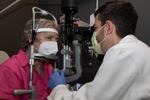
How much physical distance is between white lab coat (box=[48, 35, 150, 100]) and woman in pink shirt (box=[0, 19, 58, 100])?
0.65 m

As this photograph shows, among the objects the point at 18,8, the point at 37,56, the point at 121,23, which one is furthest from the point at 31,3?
the point at 121,23

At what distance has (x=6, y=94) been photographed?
210 cm

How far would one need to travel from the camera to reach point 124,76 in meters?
1.57

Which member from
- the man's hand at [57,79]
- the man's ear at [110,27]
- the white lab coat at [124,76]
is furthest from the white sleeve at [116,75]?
the man's hand at [57,79]

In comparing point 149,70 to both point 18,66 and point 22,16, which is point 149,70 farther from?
point 22,16

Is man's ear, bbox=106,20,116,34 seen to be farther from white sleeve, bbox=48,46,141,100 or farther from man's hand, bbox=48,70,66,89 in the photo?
man's hand, bbox=48,70,66,89

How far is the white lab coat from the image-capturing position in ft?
5.17

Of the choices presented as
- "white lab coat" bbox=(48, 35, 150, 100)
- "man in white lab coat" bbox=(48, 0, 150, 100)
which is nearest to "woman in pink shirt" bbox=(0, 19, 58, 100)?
"man in white lab coat" bbox=(48, 0, 150, 100)

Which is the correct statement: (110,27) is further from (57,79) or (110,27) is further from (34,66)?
(34,66)

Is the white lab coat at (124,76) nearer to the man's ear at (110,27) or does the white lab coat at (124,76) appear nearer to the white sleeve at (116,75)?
the white sleeve at (116,75)

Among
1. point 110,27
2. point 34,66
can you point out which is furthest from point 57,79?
point 110,27

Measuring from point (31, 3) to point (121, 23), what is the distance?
107 inches

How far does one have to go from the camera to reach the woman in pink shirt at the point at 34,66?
2.13 m

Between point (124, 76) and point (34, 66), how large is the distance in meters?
0.88
